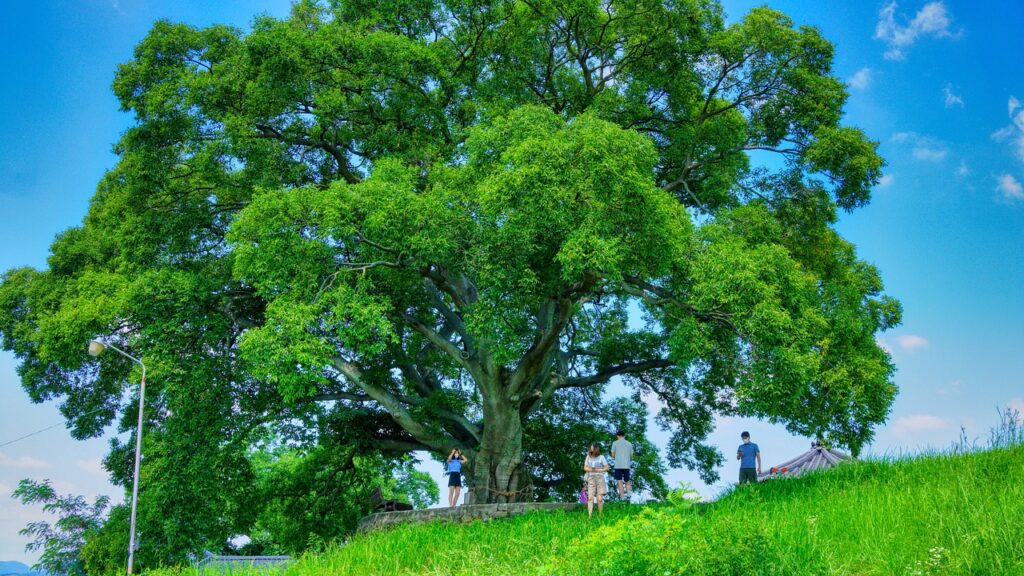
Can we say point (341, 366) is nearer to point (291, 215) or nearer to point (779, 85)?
point (291, 215)

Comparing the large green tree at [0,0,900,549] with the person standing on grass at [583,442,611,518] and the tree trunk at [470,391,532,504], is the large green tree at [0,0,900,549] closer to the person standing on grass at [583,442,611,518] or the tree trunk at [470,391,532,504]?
the tree trunk at [470,391,532,504]

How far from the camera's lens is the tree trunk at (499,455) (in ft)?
62.8

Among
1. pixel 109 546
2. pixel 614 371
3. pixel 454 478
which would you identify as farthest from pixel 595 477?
pixel 109 546

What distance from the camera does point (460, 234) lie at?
16.1 metres

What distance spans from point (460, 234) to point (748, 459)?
702cm

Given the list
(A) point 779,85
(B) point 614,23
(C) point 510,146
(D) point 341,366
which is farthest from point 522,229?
(A) point 779,85

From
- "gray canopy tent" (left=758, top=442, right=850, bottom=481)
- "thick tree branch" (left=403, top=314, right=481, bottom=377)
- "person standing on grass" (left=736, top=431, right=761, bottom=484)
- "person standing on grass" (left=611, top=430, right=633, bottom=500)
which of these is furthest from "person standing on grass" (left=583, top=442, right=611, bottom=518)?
"gray canopy tent" (left=758, top=442, right=850, bottom=481)

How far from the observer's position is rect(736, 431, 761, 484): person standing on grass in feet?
53.5

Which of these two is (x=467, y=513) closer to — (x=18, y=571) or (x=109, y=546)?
(x=109, y=546)

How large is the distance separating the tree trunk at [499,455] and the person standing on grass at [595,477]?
452cm

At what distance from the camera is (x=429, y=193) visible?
651 inches

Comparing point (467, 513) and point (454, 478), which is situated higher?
point (454, 478)

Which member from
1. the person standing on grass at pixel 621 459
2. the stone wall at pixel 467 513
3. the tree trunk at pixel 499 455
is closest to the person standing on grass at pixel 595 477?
the person standing on grass at pixel 621 459

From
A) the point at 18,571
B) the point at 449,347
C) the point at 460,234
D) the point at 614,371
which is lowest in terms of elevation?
the point at 18,571
